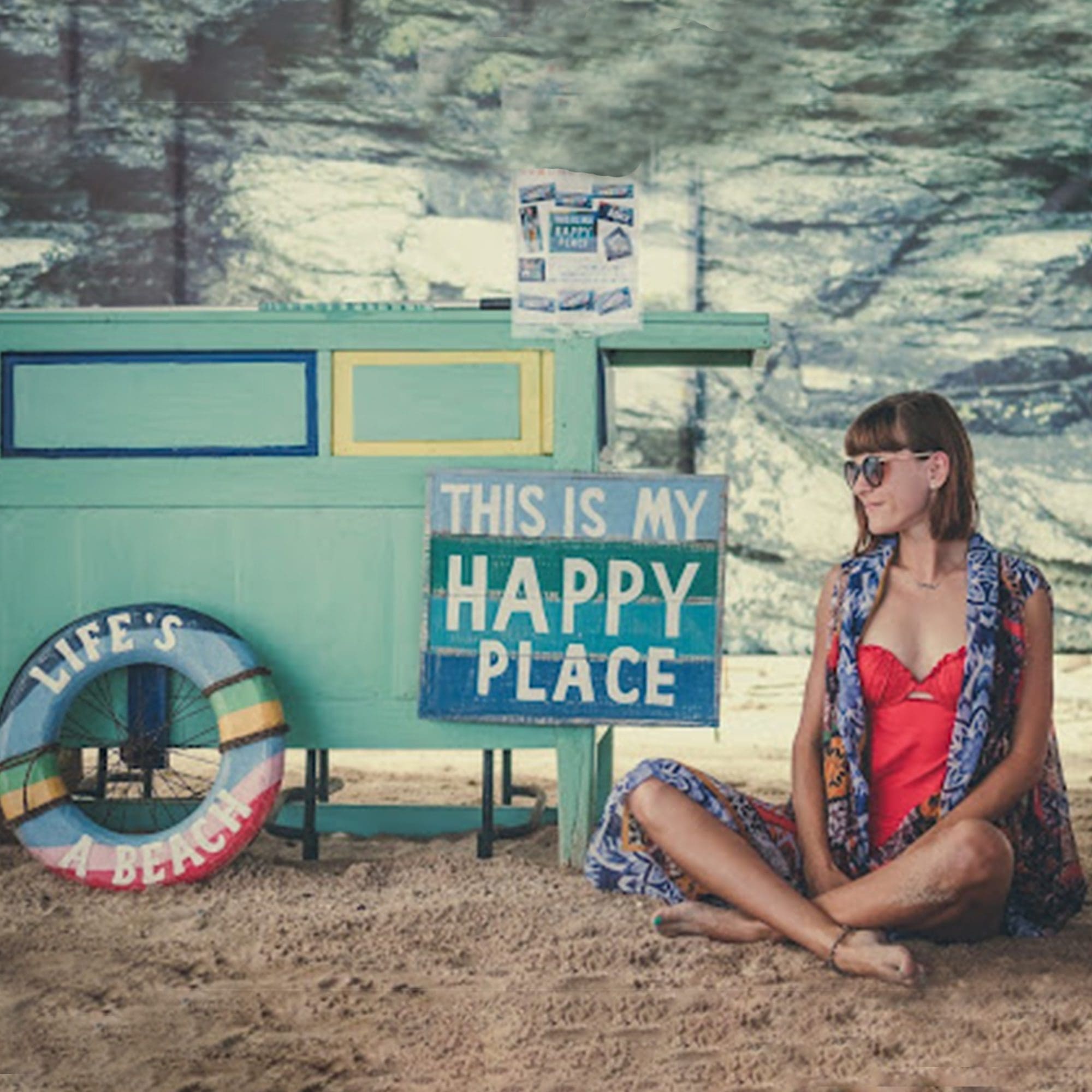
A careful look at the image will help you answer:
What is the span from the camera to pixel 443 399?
3.09 metres

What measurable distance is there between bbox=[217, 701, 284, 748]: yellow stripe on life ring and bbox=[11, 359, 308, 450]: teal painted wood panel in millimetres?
544

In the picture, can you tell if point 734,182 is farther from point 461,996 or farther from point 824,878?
point 461,996

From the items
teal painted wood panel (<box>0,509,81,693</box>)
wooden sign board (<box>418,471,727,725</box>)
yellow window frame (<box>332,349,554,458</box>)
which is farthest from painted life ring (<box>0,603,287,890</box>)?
yellow window frame (<box>332,349,554,458</box>)

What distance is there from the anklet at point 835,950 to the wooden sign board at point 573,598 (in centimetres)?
68

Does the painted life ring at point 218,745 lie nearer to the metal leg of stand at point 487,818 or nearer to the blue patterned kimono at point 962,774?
the metal leg of stand at point 487,818

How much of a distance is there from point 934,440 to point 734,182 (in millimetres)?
5620

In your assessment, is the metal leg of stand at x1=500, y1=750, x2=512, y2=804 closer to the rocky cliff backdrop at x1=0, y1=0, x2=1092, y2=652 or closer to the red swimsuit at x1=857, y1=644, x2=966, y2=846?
the red swimsuit at x1=857, y1=644, x2=966, y2=846

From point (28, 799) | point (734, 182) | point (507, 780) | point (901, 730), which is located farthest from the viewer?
point (734, 182)

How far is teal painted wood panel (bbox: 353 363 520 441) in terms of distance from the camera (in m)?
3.09

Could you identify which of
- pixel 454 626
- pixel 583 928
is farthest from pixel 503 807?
pixel 583 928

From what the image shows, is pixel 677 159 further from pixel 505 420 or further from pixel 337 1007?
pixel 337 1007

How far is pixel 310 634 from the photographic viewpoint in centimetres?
313

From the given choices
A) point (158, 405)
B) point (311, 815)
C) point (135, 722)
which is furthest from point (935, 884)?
point (158, 405)

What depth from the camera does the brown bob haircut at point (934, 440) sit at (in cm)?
264
